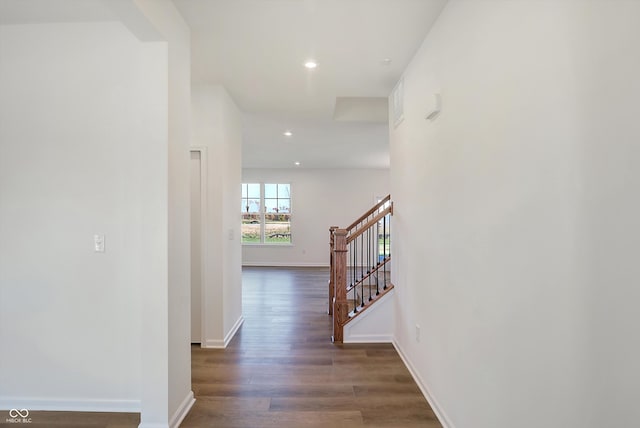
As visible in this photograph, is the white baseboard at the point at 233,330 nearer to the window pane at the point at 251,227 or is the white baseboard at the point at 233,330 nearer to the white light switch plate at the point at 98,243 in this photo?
the white light switch plate at the point at 98,243

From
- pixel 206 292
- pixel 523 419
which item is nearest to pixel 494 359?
pixel 523 419

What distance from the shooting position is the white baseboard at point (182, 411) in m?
2.01

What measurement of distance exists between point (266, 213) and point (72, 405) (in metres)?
7.00

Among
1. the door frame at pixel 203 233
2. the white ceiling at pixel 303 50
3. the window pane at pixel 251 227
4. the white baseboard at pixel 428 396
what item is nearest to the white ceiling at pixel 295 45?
the white ceiling at pixel 303 50

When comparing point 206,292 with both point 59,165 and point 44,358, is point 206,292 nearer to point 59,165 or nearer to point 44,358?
point 44,358

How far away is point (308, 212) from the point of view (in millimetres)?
8945

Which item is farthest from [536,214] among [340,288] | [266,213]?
[266,213]

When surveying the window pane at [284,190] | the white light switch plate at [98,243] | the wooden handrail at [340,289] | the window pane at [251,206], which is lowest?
the wooden handrail at [340,289]

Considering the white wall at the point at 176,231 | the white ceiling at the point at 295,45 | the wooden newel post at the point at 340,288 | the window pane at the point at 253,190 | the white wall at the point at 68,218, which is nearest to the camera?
the white wall at the point at 176,231

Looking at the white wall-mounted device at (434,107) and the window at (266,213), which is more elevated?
the white wall-mounted device at (434,107)

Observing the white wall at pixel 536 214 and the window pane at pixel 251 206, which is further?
the window pane at pixel 251 206

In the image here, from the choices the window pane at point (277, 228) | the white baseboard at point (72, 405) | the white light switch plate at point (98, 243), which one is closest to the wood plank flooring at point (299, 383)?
the white baseboard at point (72, 405)

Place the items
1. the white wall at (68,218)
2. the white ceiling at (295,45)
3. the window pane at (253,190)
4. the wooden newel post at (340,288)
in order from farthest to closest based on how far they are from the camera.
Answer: the window pane at (253,190)
the wooden newel post at (340,288)
the white wall at (68,218)
the white ceiling at (295,45)

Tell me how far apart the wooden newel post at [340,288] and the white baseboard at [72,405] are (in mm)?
1952
